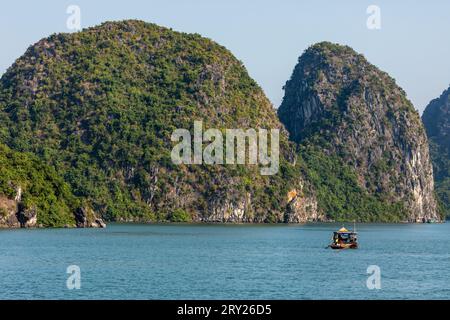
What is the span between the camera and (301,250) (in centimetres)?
13112

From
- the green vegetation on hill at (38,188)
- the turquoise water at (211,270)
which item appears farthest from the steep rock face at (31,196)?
the turquoise water at (211,270)

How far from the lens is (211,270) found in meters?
95.7

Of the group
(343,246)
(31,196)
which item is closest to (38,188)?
(31,196)

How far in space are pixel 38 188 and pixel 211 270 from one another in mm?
95752

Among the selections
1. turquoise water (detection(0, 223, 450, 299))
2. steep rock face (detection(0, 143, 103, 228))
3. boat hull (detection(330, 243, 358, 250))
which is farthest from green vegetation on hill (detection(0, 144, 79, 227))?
boat hull (detection(330, 243, 358, 250))

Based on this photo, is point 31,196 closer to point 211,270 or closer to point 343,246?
point 343,246

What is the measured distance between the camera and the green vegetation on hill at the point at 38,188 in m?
178

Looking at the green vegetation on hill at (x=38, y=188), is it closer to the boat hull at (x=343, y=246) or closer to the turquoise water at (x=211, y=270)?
the turquoise water at (x=211, y=270)

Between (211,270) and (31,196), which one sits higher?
(31,196)

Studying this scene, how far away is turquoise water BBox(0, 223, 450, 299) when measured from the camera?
7563 cm

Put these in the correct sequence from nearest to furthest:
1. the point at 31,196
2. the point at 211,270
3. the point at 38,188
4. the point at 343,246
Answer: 1. the point at 211,270
2. the point at 343,246
3. the point at 31,196
4. the point at 38,188

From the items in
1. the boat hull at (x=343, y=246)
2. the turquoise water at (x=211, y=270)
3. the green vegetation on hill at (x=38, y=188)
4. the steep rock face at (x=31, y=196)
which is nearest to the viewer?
the turquoise water at (x=211, y=270)

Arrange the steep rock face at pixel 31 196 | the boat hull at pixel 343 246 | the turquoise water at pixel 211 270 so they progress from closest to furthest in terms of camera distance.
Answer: the turquoise water at pixel 211 270
the boat hull at pixel 343 246
the steep rock face at pixel 31 196

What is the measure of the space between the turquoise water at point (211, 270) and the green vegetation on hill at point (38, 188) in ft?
105
